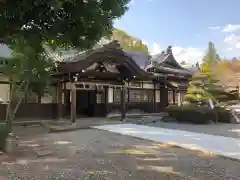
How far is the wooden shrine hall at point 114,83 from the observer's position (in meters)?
13.5

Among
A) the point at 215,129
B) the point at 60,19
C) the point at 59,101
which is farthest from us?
the point at 59,101

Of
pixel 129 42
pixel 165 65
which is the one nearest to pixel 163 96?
pixel 165 65

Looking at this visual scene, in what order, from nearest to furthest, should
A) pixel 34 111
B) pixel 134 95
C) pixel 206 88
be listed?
pixel 34 111 → pixel 206 88 → pixel 134 95

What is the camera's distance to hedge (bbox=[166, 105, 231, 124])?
48.5 feet

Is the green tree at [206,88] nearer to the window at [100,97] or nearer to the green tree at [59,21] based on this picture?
the window at [100,97]

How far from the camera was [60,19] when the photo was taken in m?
4.43

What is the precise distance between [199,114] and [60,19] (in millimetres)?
12052

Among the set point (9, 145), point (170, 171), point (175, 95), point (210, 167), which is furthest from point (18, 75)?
point (175, 95)

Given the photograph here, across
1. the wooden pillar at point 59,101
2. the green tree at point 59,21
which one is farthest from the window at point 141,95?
the green tree at point 59,21

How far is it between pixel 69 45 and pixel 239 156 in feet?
16.8

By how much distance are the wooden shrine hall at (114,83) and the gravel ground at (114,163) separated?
5.25 metres

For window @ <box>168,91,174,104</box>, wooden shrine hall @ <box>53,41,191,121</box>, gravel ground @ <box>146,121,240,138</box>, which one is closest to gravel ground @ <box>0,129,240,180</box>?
gravel ground @ <box>146,121,240,138</box>

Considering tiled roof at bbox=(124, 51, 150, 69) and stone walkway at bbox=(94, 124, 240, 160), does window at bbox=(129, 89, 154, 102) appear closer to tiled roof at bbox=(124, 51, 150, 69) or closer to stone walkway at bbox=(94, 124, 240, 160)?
tiled roof at bbox=(124, 51, 150, 69)

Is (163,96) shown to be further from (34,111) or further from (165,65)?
(34,111)
